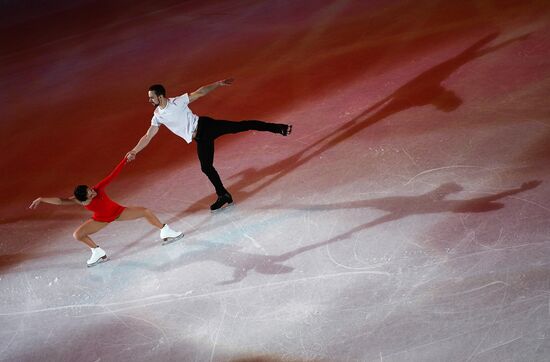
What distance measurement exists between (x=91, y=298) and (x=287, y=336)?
236cm

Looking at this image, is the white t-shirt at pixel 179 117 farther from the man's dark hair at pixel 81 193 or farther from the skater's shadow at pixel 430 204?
the skater's shadow at pixel 430 204

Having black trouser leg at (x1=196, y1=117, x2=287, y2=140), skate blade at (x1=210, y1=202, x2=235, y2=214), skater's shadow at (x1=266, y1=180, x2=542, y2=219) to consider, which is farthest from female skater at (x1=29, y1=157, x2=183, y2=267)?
skater's shadow at (x1=266, y1=180, x2=542, y2=219)

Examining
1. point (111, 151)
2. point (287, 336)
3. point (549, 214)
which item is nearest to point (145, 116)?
point (111, 151)

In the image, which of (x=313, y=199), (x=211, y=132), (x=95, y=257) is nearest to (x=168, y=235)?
(x=95, y=257)

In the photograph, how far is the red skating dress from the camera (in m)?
6.29

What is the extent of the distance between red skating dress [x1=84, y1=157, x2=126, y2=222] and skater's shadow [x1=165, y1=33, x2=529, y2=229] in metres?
0.92

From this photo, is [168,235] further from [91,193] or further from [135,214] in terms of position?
[91,193]

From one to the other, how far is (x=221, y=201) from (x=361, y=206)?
170 cm

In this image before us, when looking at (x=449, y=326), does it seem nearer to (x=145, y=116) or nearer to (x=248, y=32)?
(x=145, y=116)

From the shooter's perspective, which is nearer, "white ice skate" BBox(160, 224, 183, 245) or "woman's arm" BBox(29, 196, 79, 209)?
"woman's arm" BBox(29, 196, 79, 209)

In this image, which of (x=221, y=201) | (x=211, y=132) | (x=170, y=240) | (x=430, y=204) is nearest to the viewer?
(x=430, y=204)

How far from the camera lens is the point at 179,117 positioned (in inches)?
259

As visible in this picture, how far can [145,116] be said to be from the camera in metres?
9.77

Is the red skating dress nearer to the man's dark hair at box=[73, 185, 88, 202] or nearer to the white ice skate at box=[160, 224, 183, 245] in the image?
the man's dark hair at box=[73, 185, 88, 202]
